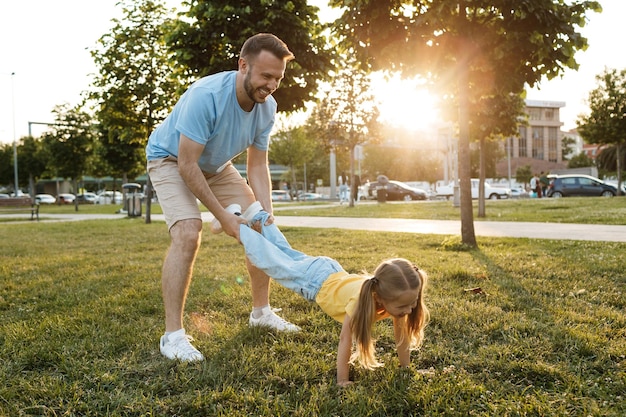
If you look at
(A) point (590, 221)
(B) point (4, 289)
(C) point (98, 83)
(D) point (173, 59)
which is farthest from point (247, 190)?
(C) point (98, 83)

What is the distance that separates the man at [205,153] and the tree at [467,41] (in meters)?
3.96

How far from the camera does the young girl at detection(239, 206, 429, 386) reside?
2.70 metres

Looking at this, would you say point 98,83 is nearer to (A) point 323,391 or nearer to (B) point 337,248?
(B) point 337,248

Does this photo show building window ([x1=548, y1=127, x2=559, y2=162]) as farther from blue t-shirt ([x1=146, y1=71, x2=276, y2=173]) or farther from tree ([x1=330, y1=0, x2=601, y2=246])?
blue t-shirt ([x1=146, y1=71, x2=276, y2=173])

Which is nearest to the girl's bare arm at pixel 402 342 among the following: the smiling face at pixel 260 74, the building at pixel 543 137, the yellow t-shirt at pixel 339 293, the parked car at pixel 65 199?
the yellow t-shirt at pixel 339 293

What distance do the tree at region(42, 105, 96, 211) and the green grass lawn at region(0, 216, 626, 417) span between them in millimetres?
29983

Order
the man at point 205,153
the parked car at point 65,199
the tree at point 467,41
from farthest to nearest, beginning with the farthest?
the parked car at point 65,199 → the tree at point 467,41 → the man at point 205,153

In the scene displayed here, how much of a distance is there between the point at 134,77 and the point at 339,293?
1244cm

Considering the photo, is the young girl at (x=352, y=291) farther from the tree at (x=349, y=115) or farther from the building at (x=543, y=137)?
the building at (x=543, y=137)

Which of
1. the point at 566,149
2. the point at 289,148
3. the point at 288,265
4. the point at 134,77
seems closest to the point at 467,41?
the point at 288,265

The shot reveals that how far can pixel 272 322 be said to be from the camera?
3711mm

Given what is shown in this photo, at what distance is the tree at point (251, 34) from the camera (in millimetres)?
8336

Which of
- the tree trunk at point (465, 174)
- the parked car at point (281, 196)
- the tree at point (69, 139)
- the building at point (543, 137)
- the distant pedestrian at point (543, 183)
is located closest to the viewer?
the tree trunk at point (465, 174)

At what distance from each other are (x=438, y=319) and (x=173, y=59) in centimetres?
670
